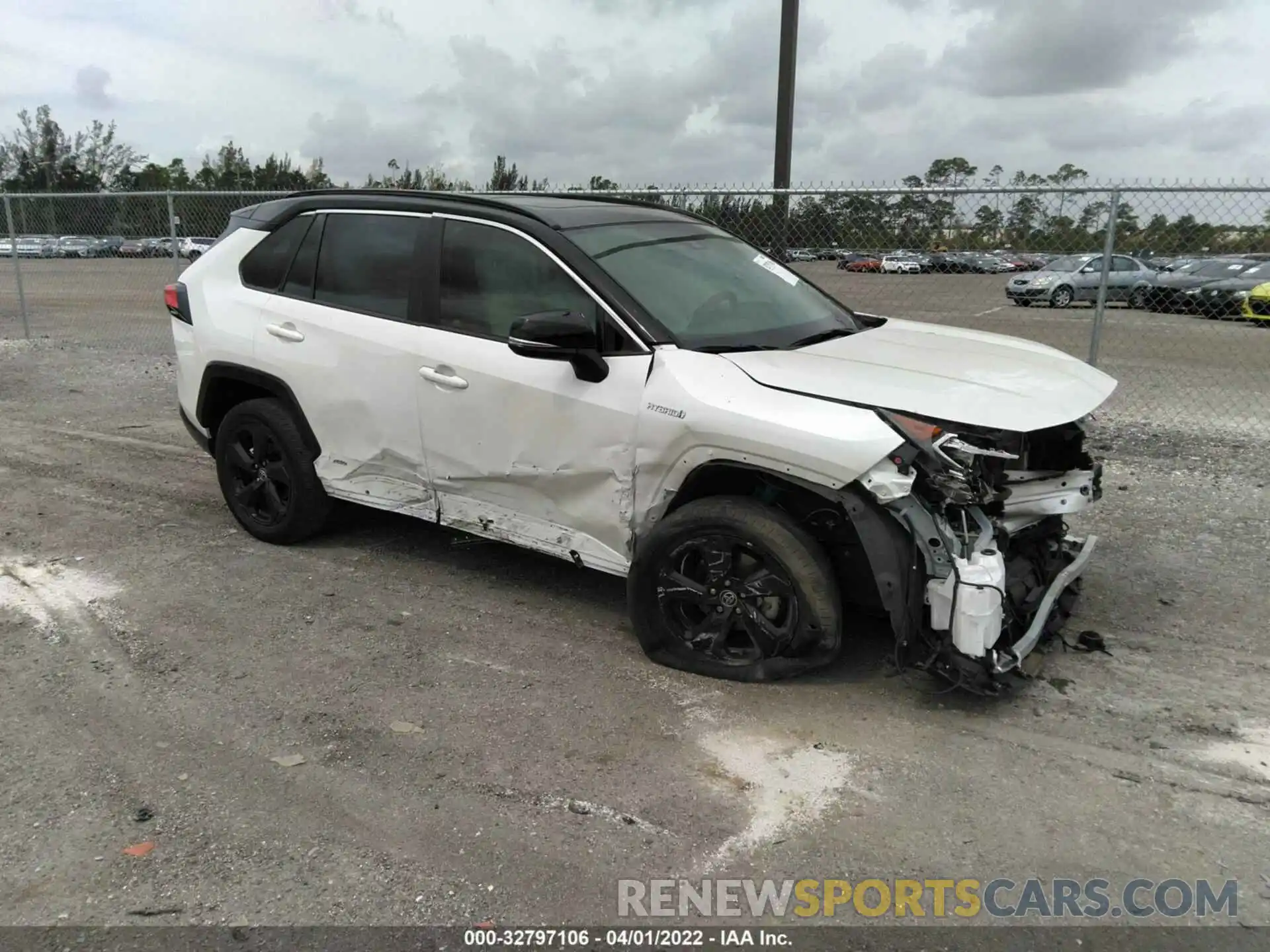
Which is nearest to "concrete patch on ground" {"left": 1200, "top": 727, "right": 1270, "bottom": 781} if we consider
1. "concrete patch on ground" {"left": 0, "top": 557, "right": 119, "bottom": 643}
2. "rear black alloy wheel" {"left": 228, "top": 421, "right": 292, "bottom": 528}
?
"rear black alloy wheel" {"left": 228, "top": 421, "right": 292, "bottom": 528}

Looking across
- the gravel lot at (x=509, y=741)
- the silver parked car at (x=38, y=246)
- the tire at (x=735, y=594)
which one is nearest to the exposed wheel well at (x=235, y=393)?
the gravel lot at (x=509, y=741)

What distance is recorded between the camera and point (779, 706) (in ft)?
11.9

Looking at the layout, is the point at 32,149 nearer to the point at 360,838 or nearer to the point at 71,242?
the point at 71,242

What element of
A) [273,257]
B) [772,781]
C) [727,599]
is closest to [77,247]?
[273,257]

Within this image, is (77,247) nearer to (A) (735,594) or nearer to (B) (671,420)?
(B) (671,420)

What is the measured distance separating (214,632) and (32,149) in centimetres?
8402

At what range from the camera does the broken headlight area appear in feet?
10.8

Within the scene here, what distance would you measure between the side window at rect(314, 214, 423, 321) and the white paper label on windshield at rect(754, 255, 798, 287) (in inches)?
67.2

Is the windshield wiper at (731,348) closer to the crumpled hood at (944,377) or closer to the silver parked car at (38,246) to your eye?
the crumpled hood at (944,377)

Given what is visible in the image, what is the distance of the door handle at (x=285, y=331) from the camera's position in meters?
4.84

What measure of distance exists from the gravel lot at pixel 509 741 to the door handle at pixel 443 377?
1085 mm

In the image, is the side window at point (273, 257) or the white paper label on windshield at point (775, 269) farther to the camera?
the side window at point (273, 257)

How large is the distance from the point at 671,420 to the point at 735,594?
2.35 feet

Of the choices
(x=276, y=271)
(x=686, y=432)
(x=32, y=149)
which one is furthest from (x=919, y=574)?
(x=32, y=149)
